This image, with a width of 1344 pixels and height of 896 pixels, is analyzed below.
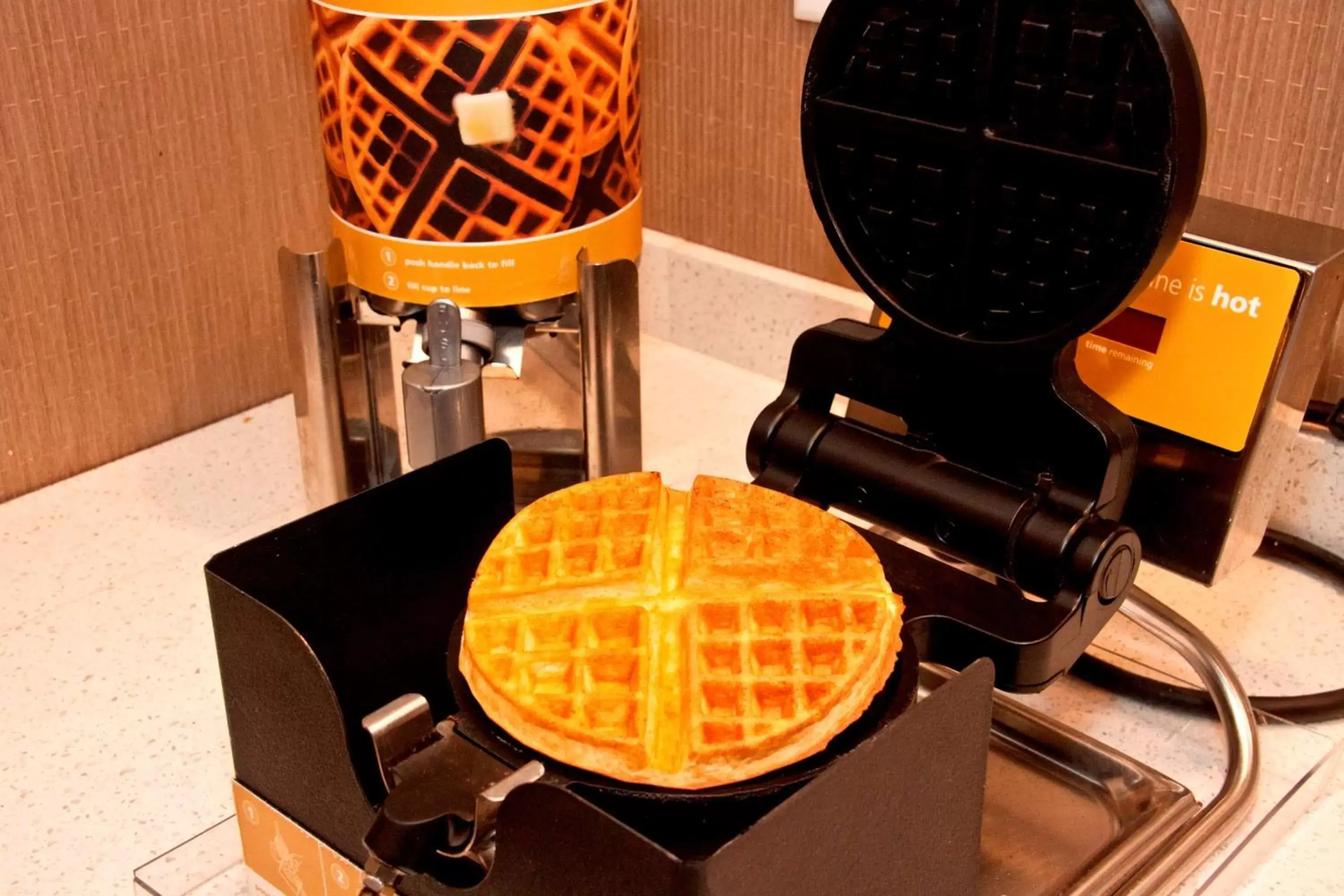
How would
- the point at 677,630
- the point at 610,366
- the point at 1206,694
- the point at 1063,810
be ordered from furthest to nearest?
the point at 610,366, the point at 1206,694, the point at 1063,810, the point at 677,630

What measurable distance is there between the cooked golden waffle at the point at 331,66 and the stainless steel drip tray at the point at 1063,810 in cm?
52

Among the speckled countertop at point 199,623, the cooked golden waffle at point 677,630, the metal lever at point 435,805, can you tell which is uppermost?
the cooked golden waffle at point 677,630

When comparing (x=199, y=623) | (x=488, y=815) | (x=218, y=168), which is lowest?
(x=199, y=623)

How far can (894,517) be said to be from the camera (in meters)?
0.71

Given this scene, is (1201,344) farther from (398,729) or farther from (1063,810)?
(398,729)

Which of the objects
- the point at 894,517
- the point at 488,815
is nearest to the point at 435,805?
the point at 488,815

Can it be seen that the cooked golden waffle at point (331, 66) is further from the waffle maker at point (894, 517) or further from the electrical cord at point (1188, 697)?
the electrical cord at point (1188, 697)

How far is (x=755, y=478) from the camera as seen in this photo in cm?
75

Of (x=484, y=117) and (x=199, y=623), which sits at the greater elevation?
(x=484, y=117)

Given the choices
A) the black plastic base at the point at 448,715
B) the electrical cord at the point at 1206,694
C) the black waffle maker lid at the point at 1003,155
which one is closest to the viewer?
the black plastic base at the point at 448,715

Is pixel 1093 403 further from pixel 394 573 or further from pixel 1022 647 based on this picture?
pixel 394 573

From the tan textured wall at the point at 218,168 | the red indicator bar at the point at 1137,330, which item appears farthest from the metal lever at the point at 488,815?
the tan textured wall at the point at 218,168

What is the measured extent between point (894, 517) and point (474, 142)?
1.08 feet

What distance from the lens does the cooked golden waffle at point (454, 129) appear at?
786mm
